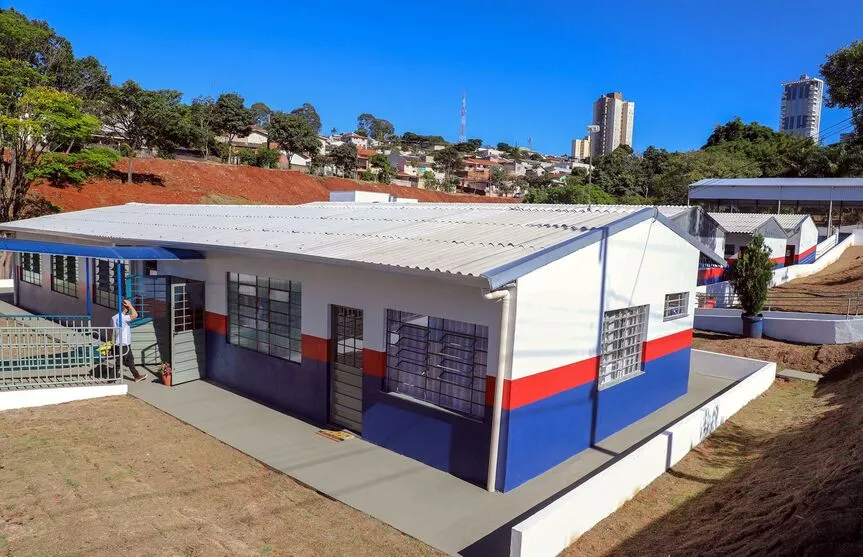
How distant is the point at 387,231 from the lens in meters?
10.2

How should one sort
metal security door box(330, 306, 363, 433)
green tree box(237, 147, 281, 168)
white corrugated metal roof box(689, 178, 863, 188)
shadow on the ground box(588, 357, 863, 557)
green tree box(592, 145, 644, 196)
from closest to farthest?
shadow on the ground box(588, 357, 863, 557)
metal security door box(330, 306, 363, 433)
white corrugated metal roof box(689, 178, 863, 188)
green tree box(237, 147, 281, 168)
green tree box(592, 145, 644, 196)

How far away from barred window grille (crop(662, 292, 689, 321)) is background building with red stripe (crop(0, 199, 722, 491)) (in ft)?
0.13

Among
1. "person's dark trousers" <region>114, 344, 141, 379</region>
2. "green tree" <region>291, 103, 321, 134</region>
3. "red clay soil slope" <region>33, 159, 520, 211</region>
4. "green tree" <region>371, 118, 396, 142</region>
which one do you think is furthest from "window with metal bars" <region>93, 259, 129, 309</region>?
"green tree" <region>371, 118, 396, 142</region>

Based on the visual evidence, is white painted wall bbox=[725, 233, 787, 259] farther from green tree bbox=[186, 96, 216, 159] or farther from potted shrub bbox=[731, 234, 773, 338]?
green tree bbox=[186, 96, 216, 159]

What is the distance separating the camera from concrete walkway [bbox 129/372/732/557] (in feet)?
21.6

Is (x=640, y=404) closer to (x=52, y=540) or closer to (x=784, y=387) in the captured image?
(x=784, y=387)

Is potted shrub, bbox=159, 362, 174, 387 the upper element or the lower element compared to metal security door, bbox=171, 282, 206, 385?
lower

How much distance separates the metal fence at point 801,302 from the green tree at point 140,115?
4280 cm

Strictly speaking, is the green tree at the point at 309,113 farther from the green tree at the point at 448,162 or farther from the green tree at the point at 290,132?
the green tree at the point at 290,132

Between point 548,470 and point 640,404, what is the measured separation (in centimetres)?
326

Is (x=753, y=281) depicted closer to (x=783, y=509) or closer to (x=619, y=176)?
(x=783, y=509)

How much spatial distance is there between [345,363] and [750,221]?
101 feet

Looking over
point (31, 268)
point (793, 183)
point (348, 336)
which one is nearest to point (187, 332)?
point (348, 336)

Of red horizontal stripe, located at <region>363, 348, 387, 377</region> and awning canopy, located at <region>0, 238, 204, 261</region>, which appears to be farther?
awning canopy, located at <region>0, 238, 204, 261</region>
